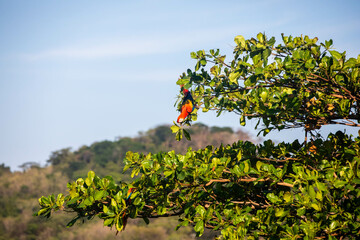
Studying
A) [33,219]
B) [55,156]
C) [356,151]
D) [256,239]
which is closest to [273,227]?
[256,239]

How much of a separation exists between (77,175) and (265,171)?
31.4 m

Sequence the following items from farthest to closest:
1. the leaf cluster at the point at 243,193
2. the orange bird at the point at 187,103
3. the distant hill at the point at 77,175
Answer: the distant hill at the point at 77,175 → the orange bird at the point at 187,103 → the leaf cluster at the point at 243,193

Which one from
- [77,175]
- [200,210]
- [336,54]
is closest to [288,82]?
[336,54]

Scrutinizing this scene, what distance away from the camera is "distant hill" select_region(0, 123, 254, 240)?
2542 centimetres

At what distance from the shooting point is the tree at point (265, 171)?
386 centimetres

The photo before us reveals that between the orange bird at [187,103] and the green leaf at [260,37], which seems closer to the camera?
the green leaf at [260,37]

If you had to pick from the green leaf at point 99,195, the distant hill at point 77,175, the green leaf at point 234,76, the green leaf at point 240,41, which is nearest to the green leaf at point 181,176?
the green leaf at point 99,195

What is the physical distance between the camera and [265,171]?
13.3 feet

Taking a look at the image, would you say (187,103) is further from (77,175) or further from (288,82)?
(77,175)

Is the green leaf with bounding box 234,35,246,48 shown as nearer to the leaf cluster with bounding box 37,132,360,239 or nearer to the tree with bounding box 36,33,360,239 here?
the tree with bounding box 36,33,360,239

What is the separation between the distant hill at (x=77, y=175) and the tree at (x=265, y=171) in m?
8.85

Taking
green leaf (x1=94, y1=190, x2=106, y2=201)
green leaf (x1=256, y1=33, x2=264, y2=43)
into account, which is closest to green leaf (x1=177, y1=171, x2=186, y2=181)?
green leaf (x1=94, y1=190, x2=106, y2=201)

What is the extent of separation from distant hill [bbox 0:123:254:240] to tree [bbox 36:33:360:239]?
885 cm

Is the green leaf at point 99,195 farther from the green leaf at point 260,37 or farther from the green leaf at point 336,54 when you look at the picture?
the green leaf at point 336,54
